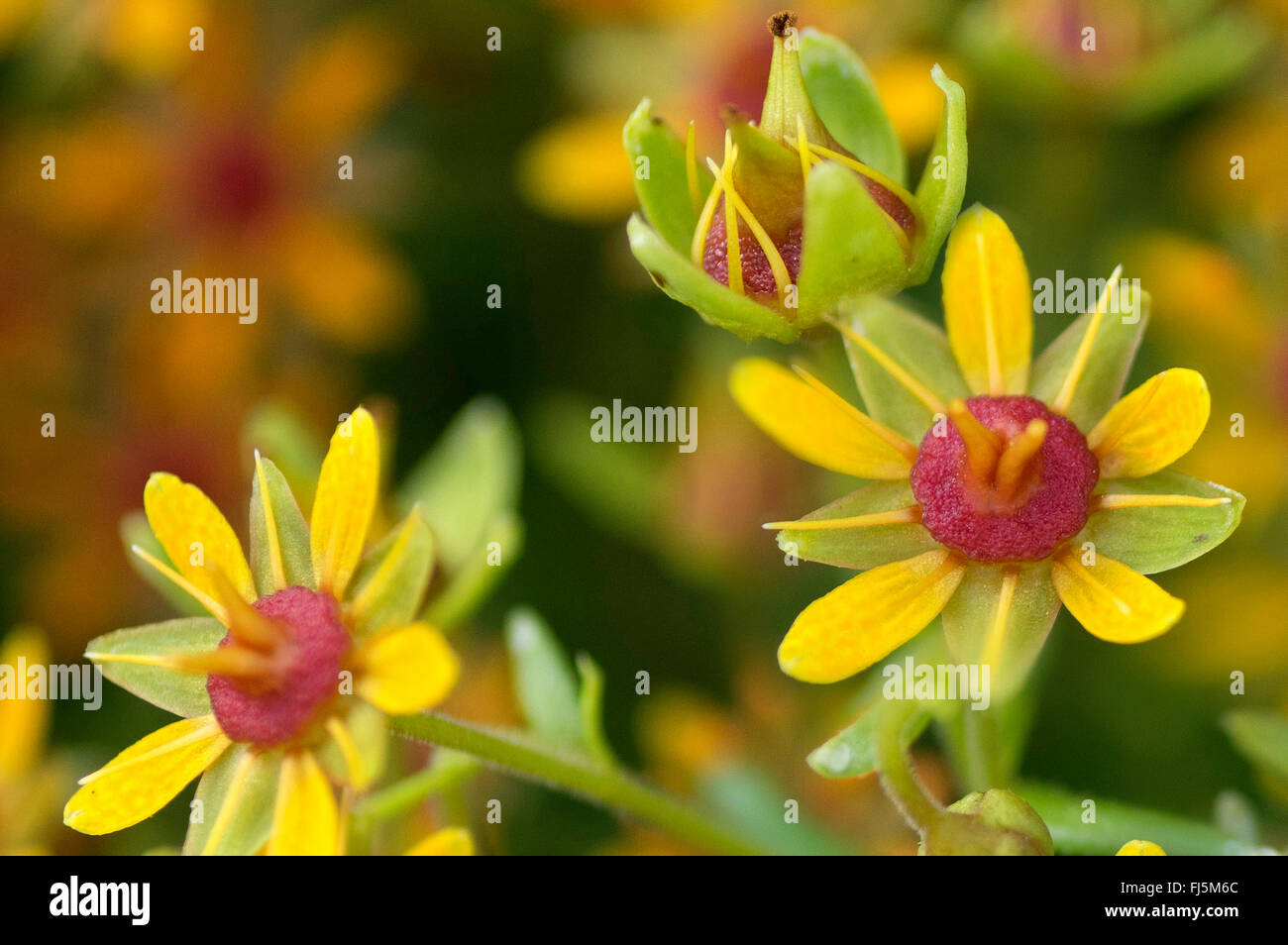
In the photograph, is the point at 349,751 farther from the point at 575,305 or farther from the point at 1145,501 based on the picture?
the point at 575,305

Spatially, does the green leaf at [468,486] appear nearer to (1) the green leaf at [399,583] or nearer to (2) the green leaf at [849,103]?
(1) the green leaf at [399,583]

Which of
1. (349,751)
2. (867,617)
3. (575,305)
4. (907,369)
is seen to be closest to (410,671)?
(349,751)

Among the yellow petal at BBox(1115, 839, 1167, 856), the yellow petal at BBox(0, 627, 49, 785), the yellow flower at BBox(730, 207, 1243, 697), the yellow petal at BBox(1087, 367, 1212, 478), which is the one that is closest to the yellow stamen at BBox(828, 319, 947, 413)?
the yellow flower at BBox(730, 207, 1243, 697)

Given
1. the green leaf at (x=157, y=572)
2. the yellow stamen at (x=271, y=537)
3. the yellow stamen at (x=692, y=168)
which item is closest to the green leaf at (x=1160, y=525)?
the yellow stamen at (x=692, y=168)

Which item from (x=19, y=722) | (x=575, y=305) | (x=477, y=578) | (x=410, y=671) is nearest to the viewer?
(x=410, y=671)

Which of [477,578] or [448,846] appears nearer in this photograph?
[448,846]

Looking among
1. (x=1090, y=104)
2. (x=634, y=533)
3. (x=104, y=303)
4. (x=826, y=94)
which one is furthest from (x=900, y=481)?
(x=104, y=303)
